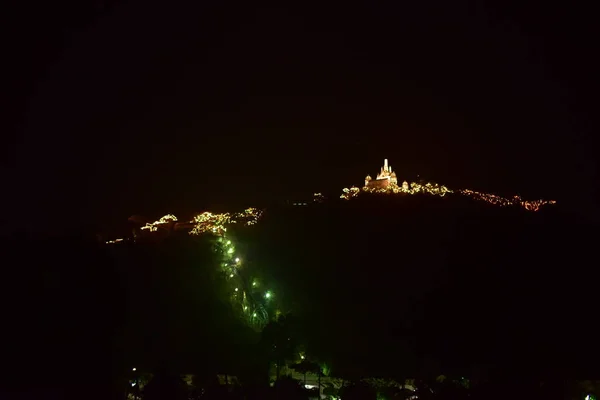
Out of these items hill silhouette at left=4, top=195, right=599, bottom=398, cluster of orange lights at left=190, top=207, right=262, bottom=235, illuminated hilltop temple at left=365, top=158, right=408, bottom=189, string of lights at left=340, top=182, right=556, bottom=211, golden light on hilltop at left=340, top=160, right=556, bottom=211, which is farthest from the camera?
illuminated hilltop temple at left=365, top=158, right=408, bottom=189

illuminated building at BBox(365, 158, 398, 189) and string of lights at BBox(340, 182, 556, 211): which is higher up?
illuminated building at BBox(365, 158, 398, 189)

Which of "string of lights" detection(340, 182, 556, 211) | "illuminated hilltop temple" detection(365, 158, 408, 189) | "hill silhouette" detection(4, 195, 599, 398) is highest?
"illuminated hilltop temple" detection(365, 158, 408, 189)

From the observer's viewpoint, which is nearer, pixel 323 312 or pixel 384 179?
pixel 323 312

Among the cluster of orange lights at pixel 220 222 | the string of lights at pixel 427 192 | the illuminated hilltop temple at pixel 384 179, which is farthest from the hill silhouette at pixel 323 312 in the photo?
the illuminated hilltop temple at pixel 384 179

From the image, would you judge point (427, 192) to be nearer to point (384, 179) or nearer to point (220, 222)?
point (384, 179)

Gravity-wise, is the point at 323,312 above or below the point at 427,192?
Result: below

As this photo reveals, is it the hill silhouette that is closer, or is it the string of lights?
the hill silhouette

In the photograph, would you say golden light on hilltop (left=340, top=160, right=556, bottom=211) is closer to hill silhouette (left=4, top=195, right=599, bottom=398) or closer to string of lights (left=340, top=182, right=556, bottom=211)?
string of lights (left=340, top=182, right=556, bottom=211)

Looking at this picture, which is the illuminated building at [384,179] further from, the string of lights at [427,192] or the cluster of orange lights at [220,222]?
the cluster of orange lights at [220,222]

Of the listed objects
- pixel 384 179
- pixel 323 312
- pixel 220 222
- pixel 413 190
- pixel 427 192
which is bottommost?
pixel 323 312

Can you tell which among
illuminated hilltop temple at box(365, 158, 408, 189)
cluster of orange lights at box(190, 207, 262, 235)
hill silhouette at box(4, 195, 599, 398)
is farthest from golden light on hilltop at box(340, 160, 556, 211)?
hill silhouette at box(4, 195, 599, 398)

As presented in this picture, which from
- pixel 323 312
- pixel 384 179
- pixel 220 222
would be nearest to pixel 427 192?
pixel 384 179

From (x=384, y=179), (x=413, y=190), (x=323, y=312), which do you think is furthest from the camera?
(x=384, y=179)
